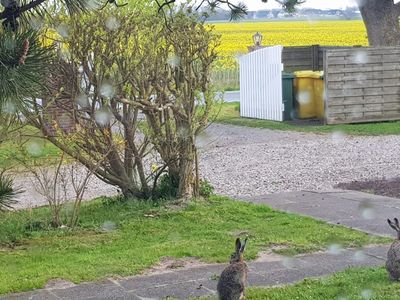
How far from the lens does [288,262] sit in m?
8.05

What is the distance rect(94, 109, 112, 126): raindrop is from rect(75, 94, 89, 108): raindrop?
0.61ft

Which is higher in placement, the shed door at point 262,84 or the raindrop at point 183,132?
the shed door at point 262,84

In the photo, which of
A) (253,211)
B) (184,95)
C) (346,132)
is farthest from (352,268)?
(346,132)

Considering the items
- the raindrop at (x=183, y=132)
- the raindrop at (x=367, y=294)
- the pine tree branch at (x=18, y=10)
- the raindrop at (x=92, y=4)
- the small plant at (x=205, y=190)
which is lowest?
→ the raindrop at (x=367, y=294)

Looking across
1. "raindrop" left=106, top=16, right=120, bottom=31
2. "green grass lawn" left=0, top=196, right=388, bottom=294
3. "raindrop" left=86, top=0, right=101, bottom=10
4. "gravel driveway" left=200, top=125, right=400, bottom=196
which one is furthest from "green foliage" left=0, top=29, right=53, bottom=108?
"gravel driveway" left=200, top=125, right=400, bottom=196

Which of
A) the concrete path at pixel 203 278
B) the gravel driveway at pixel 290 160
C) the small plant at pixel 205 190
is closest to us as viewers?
the concrete path at pixel 203 278

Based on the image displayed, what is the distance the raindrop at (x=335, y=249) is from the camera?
8.43 meters

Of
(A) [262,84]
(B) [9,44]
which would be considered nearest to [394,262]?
(B) [9,44]

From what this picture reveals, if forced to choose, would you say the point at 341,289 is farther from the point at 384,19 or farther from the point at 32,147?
the point at 384,19

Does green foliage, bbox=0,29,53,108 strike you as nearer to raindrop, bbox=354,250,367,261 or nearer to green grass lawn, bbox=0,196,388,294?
green grass lawn, bbox=0,196,388,294

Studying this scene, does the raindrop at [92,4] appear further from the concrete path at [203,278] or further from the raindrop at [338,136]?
the raindrop at [338,136]

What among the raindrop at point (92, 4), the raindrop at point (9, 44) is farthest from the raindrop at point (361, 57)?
the raindrop at point (9, 44)

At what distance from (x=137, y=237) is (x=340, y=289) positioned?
3.20m

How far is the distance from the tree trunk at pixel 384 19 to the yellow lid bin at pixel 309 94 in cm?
358
